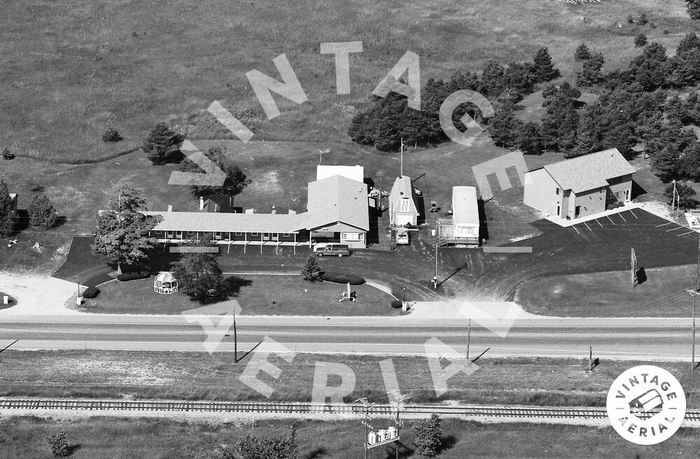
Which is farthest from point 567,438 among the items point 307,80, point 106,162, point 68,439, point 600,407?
point 307,80

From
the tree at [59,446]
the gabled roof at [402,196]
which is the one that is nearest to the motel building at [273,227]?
the gabled roof at [402,196]

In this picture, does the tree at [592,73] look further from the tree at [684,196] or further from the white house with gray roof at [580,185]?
the tree at [684,196]

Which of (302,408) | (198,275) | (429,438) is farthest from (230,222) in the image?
(429,438)

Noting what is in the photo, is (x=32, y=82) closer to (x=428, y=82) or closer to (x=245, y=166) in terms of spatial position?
(x=245, y=166)

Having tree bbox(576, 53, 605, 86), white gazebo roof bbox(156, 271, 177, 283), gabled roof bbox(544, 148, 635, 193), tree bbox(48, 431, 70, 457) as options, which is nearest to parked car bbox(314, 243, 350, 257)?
white gazebo roof bbox(156, 271, 177, 283)

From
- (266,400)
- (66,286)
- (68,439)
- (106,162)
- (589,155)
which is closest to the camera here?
(68,439)

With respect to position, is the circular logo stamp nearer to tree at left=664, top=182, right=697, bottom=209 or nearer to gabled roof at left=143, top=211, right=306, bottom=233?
tree at left=664, top=182, right=697, bottom=209

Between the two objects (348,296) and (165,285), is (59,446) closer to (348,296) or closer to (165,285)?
(165,285)
